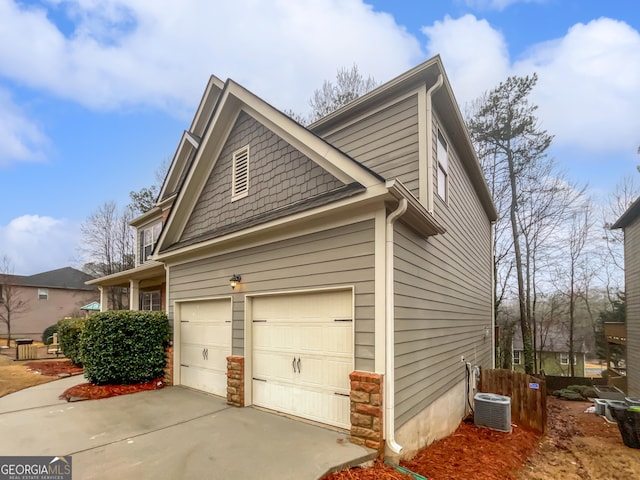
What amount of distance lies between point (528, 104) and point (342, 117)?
15828mm

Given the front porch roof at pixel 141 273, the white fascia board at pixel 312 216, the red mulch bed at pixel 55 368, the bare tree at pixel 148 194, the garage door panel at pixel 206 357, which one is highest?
the bare tree at pixel 148 194

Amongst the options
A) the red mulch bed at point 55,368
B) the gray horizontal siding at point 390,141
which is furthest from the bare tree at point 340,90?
the red mulch bed at point 55,368

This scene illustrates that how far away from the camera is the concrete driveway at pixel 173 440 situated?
383cm

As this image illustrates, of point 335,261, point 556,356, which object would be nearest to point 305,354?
point 335,261

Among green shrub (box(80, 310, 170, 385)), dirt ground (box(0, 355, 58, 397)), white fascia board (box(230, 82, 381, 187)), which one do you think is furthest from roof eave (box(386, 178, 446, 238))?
dirt ground (box(0, 355, 58, 397))

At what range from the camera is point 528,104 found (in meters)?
18.3

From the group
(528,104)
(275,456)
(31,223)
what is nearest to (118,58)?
(275,456)

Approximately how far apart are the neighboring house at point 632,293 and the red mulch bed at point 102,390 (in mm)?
16625

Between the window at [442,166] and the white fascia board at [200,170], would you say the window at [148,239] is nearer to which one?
the white fascia board at [200,170]

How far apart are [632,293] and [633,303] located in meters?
0.53

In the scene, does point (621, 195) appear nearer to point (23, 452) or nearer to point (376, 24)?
point (376, 24)

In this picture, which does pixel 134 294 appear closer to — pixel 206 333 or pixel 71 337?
pixel 71 337

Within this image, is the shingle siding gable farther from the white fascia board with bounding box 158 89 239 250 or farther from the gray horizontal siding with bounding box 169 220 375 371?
the gray horizontal siding with bounding box 169 220 375 371

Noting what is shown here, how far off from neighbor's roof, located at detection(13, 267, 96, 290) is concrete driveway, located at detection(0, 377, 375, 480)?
2512 cm
